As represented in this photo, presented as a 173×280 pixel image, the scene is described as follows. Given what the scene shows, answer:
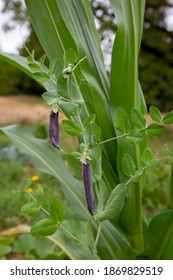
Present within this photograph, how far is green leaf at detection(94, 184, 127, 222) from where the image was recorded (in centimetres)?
63

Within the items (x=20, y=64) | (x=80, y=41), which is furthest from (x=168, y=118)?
(x=20, y=64)

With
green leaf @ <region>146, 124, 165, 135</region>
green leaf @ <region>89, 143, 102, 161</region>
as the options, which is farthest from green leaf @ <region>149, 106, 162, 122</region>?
green leaf @ <region>89, 143, 102, 161</region>

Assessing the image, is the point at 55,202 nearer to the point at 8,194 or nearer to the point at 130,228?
the point at 130,228

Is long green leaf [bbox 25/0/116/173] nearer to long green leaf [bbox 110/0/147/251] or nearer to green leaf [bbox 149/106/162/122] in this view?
long green leaf [bbox 110/0/147/251]

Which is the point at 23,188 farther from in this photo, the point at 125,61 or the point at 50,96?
the point at 50,96

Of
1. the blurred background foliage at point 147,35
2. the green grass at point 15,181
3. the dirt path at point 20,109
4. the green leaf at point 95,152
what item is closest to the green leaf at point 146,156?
the green leaf at point 95,152

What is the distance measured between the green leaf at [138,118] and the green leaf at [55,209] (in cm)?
15

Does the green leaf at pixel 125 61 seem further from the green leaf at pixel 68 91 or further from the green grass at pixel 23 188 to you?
the green grass at pixel 23 188

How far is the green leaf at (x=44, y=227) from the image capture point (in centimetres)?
66

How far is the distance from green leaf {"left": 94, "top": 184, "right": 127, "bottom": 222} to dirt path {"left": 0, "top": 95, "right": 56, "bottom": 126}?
159 inches

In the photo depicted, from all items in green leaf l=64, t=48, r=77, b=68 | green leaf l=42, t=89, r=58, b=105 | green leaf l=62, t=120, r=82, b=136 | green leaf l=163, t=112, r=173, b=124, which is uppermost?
green leaf l=64, t=48, r=77, b=68

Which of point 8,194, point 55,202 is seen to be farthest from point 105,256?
point 8,194

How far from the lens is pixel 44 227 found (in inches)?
26.5
